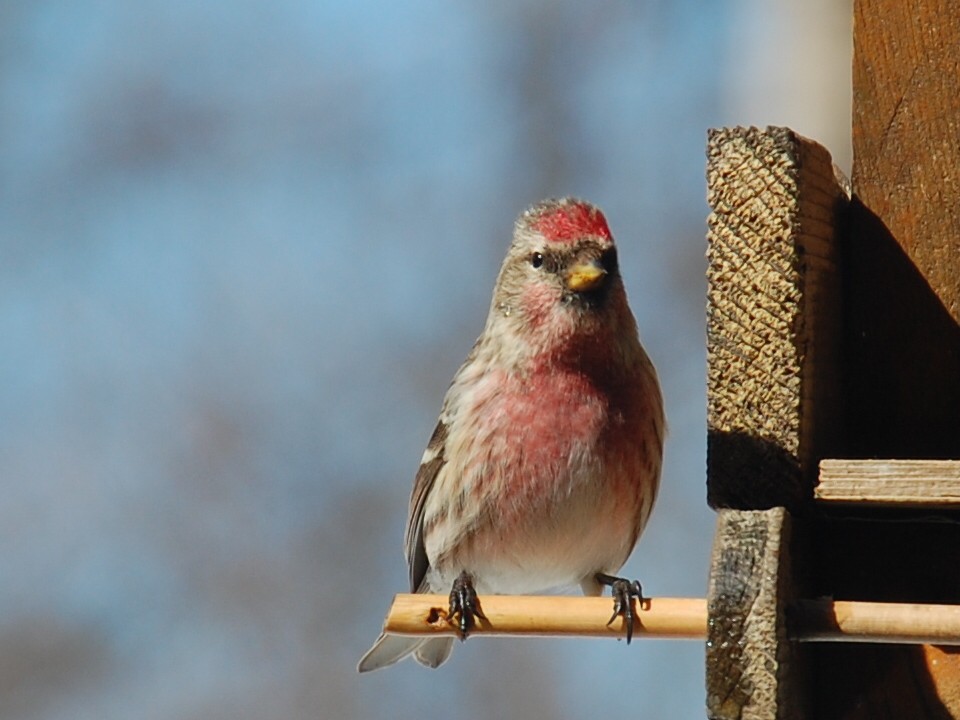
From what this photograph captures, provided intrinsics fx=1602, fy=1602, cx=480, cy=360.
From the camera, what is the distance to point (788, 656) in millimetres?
1884

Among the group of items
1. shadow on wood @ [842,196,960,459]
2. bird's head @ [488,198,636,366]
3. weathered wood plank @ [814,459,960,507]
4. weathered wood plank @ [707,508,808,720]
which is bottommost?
weathered wood plank @ [707,508,808,720]

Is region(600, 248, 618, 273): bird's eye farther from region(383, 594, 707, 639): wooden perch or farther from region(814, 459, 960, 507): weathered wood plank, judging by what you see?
region(814, 459, 960, 507): weathered wood plank

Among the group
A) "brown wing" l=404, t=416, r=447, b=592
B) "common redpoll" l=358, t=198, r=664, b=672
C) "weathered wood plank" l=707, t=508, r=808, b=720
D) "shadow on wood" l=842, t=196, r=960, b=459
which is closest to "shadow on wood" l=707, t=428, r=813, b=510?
"weathered wood plank" l=707, t=508, r=808, b=720

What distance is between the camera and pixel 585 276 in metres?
2.74

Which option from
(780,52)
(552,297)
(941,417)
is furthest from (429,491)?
(780,52)

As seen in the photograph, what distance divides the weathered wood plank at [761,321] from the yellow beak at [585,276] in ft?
2.10

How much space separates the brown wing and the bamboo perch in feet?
2.20

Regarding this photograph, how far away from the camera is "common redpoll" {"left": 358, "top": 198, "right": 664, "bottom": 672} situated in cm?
277

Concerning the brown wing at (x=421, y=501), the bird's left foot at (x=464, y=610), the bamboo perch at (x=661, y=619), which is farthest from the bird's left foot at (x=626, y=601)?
the brown wing at (x=421, y=501)

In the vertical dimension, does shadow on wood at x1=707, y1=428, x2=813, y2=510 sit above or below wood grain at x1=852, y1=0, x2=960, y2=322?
below

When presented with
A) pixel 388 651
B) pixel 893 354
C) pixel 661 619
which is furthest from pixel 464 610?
pixel 388 651

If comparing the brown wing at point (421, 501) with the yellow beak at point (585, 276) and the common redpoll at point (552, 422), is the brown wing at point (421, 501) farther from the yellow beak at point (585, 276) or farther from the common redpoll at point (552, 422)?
the yellow beak at point (585, 276)

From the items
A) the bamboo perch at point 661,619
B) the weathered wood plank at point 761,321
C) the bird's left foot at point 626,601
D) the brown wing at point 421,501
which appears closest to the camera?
the bamboo perch at point 661,619

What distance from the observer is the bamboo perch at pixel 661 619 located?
1827 mm
